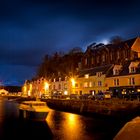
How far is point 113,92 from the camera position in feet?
246

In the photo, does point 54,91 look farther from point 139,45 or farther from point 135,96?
point 135,96

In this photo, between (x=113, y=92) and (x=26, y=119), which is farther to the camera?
(x=113, y=92)

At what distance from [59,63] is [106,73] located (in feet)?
198

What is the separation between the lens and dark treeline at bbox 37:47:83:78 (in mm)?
129250

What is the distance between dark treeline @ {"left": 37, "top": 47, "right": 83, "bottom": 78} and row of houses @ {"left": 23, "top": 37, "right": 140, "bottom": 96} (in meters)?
11.2

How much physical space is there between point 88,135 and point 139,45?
57.5 meters

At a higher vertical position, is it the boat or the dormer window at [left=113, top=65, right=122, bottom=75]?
the dormer window at [left=113, top=65, right=122, bottom=75]

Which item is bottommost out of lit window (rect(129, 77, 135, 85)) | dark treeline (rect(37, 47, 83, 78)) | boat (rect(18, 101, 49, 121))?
boat (rect(18, 101, 49, 121))

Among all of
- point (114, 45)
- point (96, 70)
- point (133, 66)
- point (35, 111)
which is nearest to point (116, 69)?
point (133, 66)

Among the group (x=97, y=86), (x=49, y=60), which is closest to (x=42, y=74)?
(x=49, y=60)

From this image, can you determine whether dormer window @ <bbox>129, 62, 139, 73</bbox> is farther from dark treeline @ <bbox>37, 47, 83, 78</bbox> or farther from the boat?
dark treeline @ <bbox>37, 47, 83, 78</bbox>

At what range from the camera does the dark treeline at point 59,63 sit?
12925 centimetres

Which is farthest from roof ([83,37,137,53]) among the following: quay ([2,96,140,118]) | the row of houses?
quay ([2,96,140,118])

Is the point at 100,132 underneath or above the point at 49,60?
underneath
